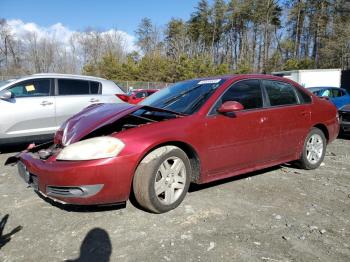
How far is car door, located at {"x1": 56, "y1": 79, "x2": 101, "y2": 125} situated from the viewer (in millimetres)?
7301

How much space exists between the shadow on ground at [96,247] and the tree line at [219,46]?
42.7m

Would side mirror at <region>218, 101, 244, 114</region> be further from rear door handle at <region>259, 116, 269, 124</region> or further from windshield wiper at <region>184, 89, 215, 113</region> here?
rear door handle at <region>259, 116, 269, 124</region>

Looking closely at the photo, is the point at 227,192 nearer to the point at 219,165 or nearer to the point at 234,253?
the point at 219,165

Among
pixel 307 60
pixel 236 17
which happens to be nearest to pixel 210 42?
pixel 236 17

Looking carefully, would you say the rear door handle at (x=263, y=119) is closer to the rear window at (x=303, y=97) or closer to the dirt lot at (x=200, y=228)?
the dirt lot at (x=200, y=228)

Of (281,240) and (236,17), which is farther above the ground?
(236,17)

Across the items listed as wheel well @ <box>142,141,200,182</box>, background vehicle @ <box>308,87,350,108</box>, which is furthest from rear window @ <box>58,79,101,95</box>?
background vehicle @ <box>308,87,350,108</box>

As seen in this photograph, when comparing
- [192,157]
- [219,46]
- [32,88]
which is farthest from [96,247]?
[219,46]

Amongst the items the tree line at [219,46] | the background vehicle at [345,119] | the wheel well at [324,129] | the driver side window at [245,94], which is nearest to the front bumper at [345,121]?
the background vehicle at [345,119]

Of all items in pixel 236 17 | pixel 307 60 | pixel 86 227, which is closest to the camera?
pixel 86 227

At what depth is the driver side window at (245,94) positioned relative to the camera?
14.3ft

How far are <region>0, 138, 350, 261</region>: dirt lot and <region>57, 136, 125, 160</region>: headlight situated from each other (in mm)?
690

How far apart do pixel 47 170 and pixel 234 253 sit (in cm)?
189

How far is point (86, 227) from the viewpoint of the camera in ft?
11.3
